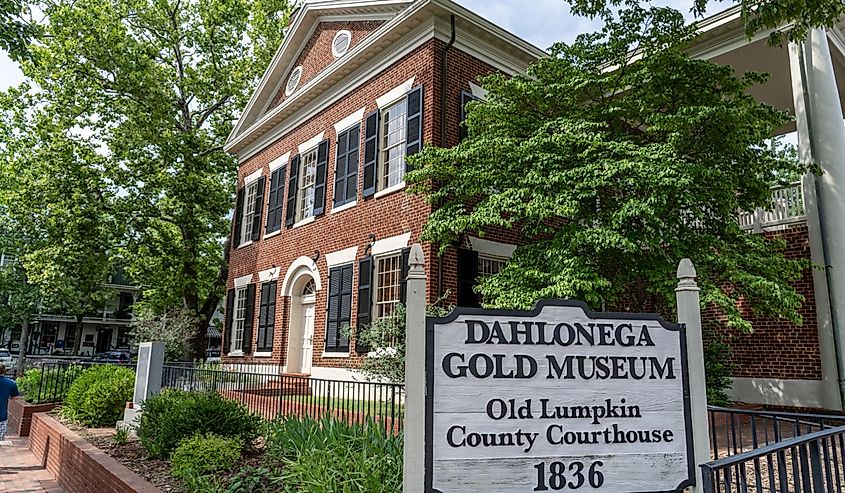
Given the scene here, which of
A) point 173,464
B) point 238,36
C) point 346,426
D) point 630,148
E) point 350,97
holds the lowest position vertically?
point 173,464

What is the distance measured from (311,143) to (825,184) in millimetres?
12246

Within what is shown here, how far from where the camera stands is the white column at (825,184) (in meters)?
10.7

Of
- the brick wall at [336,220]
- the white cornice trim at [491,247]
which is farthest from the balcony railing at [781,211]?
the brick wall at [336,220]

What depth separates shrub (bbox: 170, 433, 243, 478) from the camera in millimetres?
6328

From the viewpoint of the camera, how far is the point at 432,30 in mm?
12539

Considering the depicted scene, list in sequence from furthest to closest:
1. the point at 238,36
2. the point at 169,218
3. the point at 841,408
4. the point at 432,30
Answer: the point at 238,36
the point at 169,218
the point at 432,30
the point at 841,408

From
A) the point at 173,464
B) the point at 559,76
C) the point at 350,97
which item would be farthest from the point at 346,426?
the point at 350,97

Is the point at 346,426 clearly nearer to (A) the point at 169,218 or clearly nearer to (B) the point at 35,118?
(A) the point at 169,218

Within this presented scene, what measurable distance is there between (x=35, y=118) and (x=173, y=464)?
1950cm

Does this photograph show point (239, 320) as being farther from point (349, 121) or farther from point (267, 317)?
point (349, 121)

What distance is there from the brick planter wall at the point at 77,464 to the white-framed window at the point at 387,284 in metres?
5.99

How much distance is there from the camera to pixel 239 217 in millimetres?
20578

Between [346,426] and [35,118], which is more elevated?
[35,118]

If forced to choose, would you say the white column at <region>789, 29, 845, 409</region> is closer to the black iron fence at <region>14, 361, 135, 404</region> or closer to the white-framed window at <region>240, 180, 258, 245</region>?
the black iron fence at <region>14, 361, 135, 404</region>
